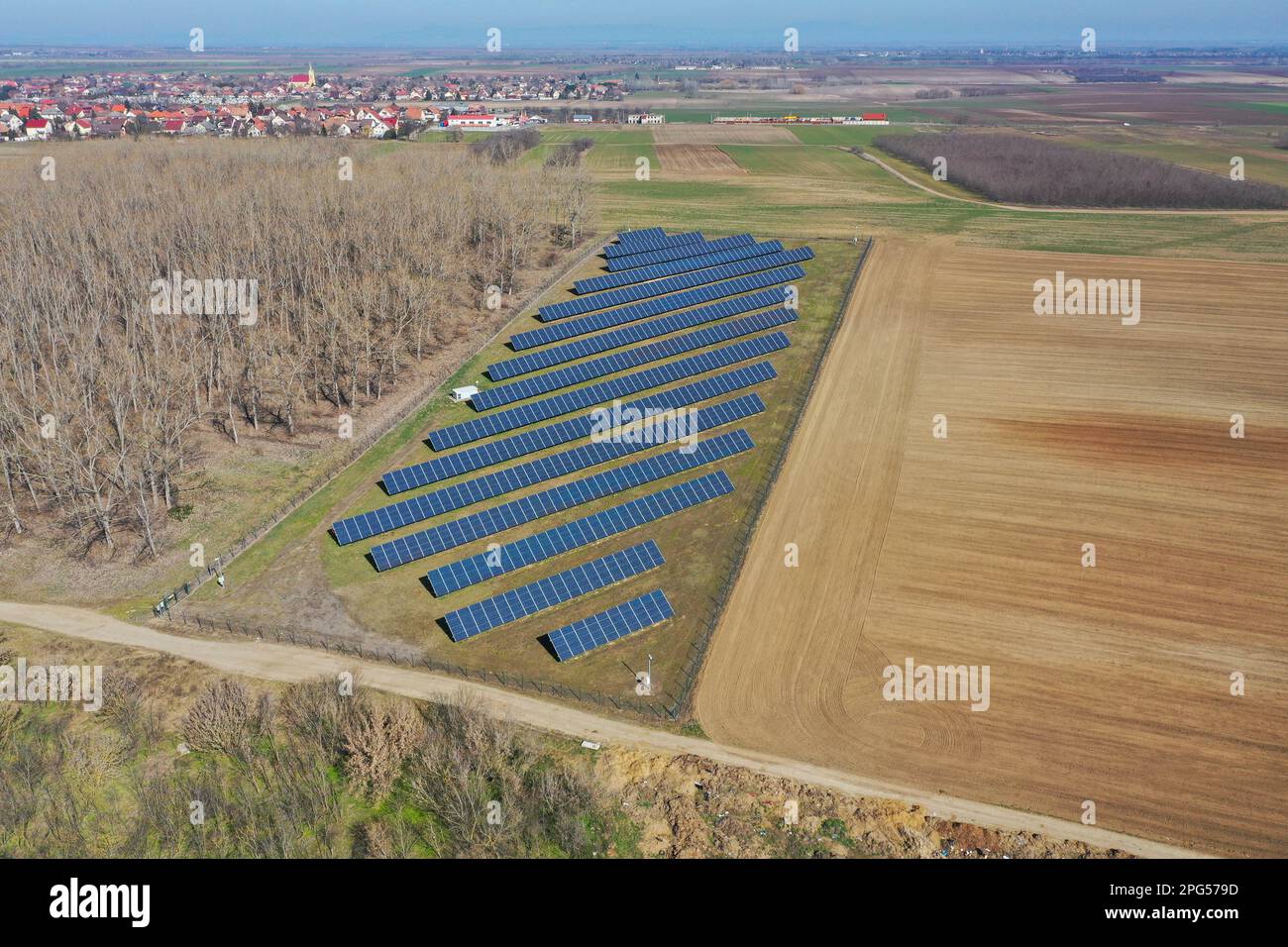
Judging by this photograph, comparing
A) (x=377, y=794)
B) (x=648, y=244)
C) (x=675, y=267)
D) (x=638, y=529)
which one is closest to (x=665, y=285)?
(x=675, y=267)

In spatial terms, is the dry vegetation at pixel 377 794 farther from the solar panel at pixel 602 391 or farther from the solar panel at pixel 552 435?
the solar panel at pixel 602 391

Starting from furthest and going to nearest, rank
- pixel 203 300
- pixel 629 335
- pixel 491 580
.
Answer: pixel 629 335
pixel 203 300
pixel 491 580

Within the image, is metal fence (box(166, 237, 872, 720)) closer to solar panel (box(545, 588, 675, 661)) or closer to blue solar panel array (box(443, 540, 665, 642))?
solar panel (box(545, 588, 675, 661))

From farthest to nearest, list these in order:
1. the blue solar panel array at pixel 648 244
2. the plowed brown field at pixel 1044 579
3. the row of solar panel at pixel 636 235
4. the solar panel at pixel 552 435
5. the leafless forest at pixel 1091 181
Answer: the leafless forest at pixel 1091 181
the row of solar panel at pixel 636 235
the blue solar panel array at pixel 648 244
the solar panel at pixel 552 435
the plowed brown field at pixel 1044 579

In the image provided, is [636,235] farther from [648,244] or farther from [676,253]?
[676,253]

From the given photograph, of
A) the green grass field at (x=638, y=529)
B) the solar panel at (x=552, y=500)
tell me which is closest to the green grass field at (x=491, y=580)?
the green grass field at (x=638, y=529)
